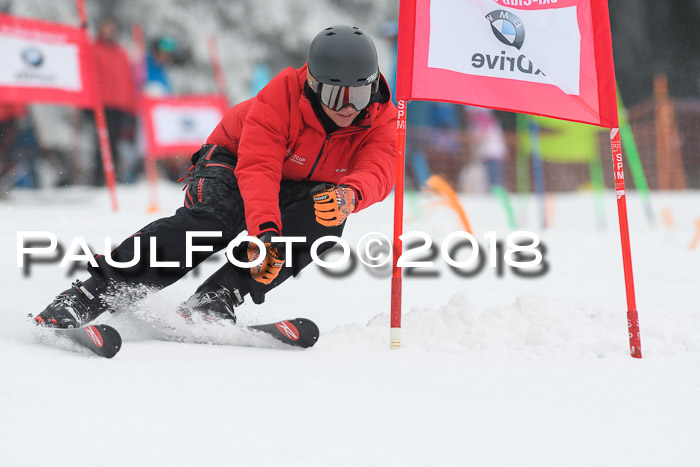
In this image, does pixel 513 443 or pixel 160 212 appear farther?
pixel 160 212

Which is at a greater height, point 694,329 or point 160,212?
point 160,212

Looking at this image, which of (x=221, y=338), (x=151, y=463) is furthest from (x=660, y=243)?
(x=151, y=463)

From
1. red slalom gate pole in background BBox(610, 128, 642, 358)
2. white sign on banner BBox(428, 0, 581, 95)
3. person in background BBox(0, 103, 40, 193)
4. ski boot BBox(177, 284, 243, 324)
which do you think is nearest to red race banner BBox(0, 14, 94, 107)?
person in background BBox(0, 103, 40, 193)

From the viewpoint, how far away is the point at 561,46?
2.87 meters

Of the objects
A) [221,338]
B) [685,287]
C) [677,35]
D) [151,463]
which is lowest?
[151,463]

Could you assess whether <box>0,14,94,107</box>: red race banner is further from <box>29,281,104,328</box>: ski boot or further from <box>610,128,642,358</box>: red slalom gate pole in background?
<box>610,128,642,358</box>: red slalom gate pole in background

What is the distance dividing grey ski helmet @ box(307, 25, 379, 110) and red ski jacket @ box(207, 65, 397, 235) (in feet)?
0.39

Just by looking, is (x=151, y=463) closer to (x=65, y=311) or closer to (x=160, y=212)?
(x=65, y=311)

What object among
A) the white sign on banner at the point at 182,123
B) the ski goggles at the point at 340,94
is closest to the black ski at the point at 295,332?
the ski goggles at the point at 340,94

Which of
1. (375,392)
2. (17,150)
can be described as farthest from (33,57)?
(375,392)

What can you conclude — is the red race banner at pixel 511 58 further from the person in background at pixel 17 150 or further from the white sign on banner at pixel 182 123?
the person in background at pixel 17 150

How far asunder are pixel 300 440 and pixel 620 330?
1742 millimetres

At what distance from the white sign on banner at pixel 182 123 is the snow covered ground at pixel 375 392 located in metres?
5.29

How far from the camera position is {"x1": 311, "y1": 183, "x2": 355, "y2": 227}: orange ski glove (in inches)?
104
